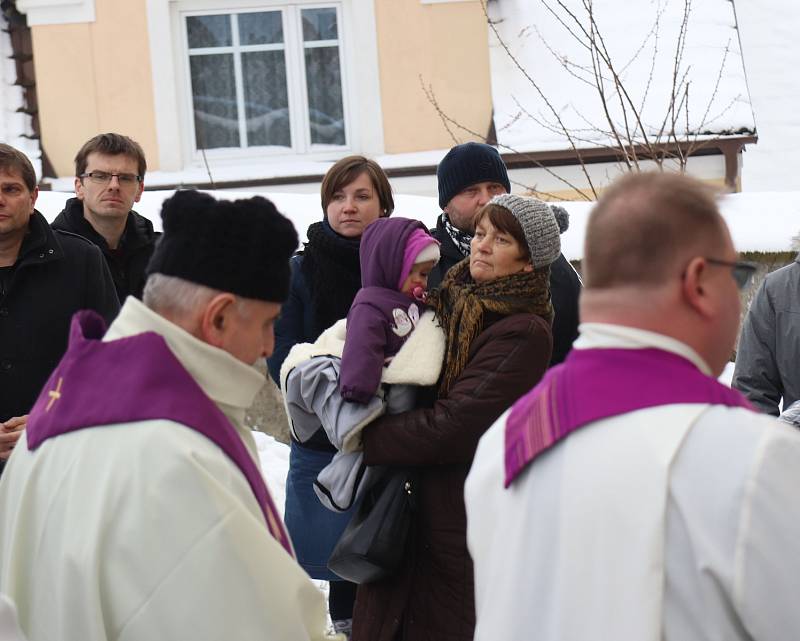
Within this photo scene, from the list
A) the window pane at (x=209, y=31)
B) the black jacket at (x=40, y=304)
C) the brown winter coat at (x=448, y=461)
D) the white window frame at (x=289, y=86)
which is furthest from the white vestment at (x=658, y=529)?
the window pane at (x=209, y=31)

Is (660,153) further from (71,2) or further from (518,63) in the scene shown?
(71,2)

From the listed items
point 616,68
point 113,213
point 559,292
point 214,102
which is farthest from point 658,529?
point 214,102

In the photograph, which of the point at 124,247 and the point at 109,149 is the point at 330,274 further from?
the point at 109,149

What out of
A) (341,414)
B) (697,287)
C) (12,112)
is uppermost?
(12,112)

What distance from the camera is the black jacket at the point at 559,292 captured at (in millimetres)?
3834

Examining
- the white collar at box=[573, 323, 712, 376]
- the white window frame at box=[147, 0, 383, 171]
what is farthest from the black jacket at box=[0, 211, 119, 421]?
the white window frame at box=[147, 0, 383, 171]

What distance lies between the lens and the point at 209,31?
9852 millimetres

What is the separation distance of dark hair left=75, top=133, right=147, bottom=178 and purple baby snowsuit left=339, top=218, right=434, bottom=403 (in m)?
1.59

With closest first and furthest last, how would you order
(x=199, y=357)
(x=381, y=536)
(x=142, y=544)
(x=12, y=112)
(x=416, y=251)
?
(x=142, y=544)
(x=199, y=357)
(x=381, y=536)
(x=416, y=251)
(x=12, y=112)

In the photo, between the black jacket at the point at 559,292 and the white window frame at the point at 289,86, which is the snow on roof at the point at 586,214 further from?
the black jacket at the point at 559,292

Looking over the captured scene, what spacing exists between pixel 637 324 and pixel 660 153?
7123 millimetres

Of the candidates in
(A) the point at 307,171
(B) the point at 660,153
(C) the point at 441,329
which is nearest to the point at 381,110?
(A) the point at 307,171

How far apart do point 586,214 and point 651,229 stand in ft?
15.5

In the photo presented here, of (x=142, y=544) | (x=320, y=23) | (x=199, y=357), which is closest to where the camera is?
(x=142, y=544)
